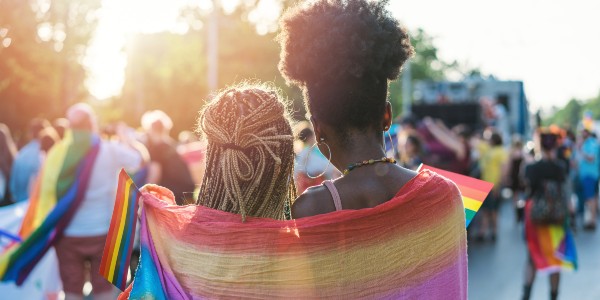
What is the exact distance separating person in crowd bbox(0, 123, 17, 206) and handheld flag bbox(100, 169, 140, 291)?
620cm

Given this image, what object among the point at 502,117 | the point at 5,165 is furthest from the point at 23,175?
the point at 502,117

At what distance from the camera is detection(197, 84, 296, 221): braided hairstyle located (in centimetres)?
289

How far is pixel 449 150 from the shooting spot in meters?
12.3

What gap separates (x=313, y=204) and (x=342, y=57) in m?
0.48

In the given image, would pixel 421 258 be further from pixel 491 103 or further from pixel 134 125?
pixel 134 125

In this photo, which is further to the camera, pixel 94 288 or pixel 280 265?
pixel 94 288

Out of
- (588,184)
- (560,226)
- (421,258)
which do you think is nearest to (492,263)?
(560,226)

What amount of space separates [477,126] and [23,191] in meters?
16.0

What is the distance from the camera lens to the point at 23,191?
881 cm

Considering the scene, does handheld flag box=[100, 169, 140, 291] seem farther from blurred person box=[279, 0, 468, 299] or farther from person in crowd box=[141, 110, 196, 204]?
person in crowd box=[141, 110, 196, 204]

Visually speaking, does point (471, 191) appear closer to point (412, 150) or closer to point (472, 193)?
point (472, 193)

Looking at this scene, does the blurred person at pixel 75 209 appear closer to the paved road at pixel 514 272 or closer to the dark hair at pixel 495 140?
the paved road at pixel 514 272

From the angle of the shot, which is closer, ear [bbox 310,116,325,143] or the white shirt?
ear [bbox 310,116,325,143]

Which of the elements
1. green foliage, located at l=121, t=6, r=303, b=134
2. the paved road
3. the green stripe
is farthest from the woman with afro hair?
green foliage, located at l=121, t=6, r=303, b=134
